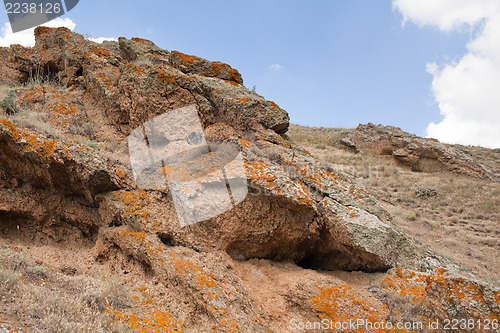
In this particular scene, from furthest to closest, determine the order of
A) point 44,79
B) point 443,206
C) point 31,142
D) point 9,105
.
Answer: point 443,206 < point 44,79 < point 9,105 < point 31,142

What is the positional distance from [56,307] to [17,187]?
273 centimetres

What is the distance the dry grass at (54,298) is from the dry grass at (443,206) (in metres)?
4.57

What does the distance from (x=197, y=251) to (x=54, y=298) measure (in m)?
1.97

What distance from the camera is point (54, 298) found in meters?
3.15

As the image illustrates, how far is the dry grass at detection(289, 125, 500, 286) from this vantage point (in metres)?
Answer: 9.21

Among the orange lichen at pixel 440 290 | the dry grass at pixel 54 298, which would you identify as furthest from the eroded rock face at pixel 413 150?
the dry grass at pixel 54 298

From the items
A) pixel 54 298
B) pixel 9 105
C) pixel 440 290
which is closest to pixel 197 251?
pixel 54 298

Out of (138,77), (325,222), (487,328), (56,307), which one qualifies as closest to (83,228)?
(56,307)

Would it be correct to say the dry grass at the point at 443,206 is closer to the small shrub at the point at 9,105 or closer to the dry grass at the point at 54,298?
the dry grass at the point at 54,298

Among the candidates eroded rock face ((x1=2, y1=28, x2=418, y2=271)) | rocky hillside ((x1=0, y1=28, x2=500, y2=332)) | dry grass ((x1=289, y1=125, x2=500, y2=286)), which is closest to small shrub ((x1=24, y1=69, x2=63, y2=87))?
rocky hillside ((x1=0, y1=28, x2=500, y2=332))

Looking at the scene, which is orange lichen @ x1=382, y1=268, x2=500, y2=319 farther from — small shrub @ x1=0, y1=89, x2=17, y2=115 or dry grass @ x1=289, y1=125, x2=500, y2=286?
small shrub @ x1=0, y1=89, x2=17, y2=115

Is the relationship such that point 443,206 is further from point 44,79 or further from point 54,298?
point 44,79

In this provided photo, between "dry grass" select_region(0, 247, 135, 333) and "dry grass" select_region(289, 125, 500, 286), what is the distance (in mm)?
4570

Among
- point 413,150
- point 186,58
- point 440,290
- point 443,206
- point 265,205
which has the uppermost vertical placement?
point 186,58
